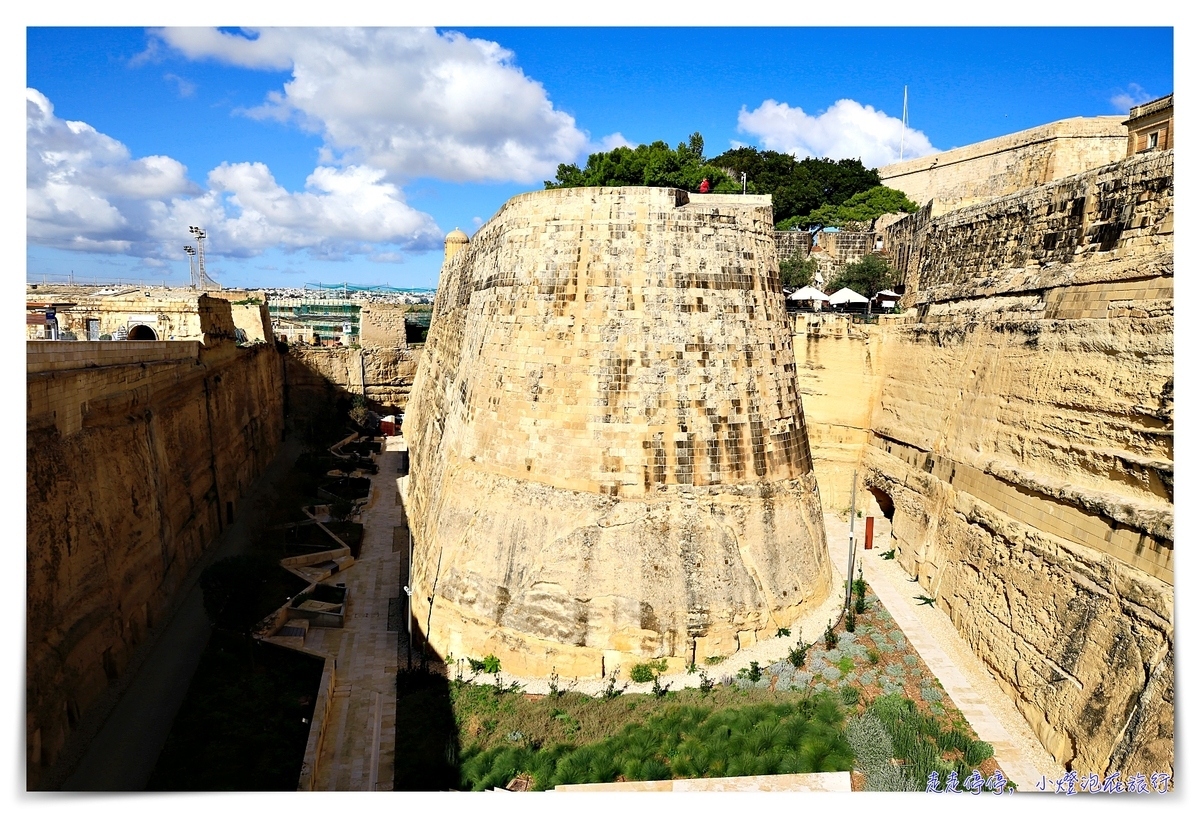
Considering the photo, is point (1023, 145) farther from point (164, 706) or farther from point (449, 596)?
point (164, 706)

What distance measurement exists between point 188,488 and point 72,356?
18.0ft

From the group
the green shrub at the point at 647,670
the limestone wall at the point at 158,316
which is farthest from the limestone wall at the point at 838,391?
the limestone wall at the point at 158,316

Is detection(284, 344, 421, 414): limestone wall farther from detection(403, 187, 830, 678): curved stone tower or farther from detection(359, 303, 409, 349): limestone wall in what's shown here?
detection(403, 187, 830, 678): curved stone tower

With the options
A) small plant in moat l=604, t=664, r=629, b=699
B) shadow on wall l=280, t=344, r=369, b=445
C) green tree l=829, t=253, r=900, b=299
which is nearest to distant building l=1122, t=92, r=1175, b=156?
green tree l=829, t=253, r=900, b=299

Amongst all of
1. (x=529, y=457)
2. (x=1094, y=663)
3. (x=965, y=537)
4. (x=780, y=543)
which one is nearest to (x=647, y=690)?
(x=780, y=543)

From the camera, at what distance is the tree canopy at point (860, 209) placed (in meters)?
34.7

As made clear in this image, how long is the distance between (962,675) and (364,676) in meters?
9.76

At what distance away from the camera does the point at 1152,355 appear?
30.4 feet

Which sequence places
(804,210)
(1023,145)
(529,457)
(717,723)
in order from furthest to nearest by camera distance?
(804,210) → (1023,145) → (529,457) → (717,723)

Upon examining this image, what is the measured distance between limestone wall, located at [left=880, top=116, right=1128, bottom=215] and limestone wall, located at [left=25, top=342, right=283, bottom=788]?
21.4 m

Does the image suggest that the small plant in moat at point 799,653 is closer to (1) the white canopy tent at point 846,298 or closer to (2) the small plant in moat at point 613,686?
(2) the small plant in moat at point 613,686

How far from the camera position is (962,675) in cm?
1073

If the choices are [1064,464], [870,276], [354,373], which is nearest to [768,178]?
[870,276]

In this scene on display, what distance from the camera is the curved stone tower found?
10477mm
